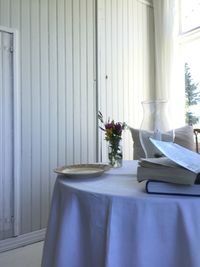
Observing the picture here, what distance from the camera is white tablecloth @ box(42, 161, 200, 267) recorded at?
0.86 m

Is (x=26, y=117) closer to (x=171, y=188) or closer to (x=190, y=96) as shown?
(x=171, y=188)

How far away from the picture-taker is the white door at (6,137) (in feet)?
7.78

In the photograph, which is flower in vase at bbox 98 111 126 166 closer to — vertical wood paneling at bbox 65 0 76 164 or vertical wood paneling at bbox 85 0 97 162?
vertical wood paneling at bbox 65 0 76 164

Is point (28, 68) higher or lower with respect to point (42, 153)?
higher

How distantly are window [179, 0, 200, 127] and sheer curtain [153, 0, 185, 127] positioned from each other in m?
0.08

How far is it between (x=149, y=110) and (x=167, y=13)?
257cm

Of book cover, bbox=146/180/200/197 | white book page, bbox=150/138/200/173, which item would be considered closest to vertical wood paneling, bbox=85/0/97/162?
white book page, bbox=150/138/200/173

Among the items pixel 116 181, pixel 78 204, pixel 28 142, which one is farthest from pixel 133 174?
pixel 28 142

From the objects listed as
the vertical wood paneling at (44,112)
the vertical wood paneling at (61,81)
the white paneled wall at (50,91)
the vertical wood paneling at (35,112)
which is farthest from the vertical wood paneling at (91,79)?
the vertical wood paneling at (35,112)

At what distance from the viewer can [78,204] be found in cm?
101

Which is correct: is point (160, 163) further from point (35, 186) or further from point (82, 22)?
point (82, 22)

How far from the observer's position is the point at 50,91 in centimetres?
269

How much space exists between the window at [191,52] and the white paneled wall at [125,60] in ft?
1.40

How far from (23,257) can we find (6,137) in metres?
1.00
